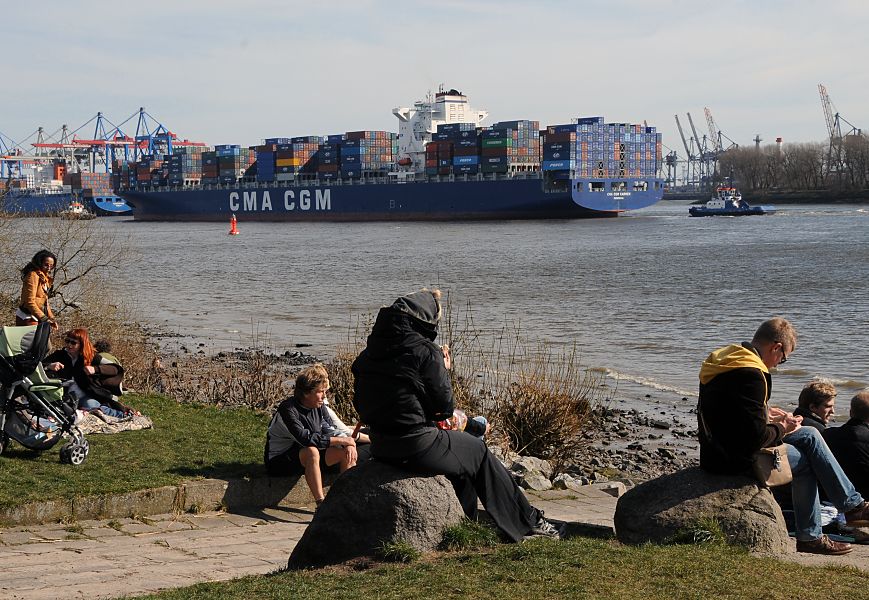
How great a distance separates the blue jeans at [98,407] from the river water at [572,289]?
9.48 meters

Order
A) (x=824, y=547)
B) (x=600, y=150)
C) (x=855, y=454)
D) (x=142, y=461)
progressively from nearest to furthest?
(x=824, y=547), (x=855, y=454), (x=142, y=461), (x=600, y=150)

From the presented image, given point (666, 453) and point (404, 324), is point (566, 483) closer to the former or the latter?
point (404, 324)

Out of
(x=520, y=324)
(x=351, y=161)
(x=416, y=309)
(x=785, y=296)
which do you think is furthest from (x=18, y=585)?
(x=351, y=161)

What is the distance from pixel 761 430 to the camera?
16.5 feet

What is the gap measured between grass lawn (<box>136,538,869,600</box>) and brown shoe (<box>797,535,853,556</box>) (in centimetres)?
65

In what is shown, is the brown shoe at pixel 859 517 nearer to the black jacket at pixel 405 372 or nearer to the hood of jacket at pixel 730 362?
the hood of jacket at pixel 730 362

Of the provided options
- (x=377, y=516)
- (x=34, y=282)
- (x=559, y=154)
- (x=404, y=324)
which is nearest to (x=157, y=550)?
(x=377, y=516)

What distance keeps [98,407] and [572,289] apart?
25.4 metres

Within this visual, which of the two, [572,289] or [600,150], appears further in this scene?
[600,150]

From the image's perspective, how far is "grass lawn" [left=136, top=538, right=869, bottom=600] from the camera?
420 cm

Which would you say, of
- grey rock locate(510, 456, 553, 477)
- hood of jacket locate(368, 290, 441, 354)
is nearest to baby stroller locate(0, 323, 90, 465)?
hood of jacket locate(368, 290, 441, 354)

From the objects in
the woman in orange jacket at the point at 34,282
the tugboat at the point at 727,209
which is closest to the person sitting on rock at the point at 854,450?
the woman in orange jacket at the point at 34,282

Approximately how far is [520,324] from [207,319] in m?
7.90

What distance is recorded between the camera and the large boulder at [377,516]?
496 cm
